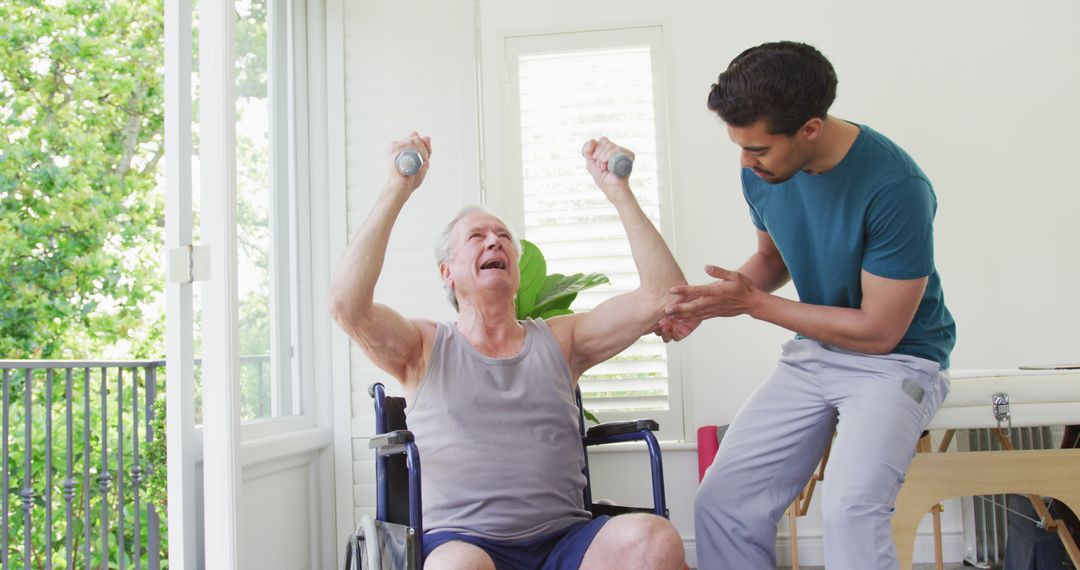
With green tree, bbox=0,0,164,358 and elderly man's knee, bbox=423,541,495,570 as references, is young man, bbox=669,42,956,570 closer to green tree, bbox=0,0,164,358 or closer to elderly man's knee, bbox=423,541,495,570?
elderly man's knee, bbox=423,541,495,570

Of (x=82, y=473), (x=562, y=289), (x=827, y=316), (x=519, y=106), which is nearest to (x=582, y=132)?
(x=519, y=106)

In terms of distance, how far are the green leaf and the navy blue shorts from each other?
50.6 inches

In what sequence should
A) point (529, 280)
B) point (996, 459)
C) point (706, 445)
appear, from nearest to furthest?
point (996, 459) → point (529, 280) → point (706, 445)

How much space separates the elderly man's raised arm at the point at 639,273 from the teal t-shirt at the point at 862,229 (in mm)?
266

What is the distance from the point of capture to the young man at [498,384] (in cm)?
173

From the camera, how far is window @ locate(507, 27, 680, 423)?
148 inches

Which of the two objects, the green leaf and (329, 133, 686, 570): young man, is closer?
(329, 133, 686, 570): young man

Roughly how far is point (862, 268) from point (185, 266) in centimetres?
171

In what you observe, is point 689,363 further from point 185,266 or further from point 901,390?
point 185,266

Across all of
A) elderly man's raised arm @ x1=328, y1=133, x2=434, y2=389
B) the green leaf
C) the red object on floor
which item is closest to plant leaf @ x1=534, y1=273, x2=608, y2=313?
the green leaf

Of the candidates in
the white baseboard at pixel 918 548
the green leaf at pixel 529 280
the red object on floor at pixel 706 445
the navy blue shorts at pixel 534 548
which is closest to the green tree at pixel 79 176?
the green leaf at pixel 529 280

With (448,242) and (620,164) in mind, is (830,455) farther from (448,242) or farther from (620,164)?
(448,242)

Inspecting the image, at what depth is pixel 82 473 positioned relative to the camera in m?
5.97

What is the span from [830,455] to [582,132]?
224cm
